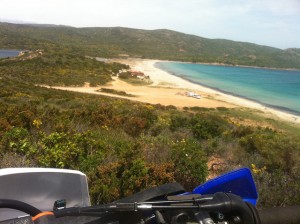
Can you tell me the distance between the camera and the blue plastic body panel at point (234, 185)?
1626 millimetres

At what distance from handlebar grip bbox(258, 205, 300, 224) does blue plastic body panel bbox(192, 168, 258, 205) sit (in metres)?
0.18

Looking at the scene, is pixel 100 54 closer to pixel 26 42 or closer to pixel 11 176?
pixel 26 42

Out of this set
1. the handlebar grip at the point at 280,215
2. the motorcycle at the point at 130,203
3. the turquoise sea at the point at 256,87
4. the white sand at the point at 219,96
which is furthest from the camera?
the turquoise sea at the point at 256,87

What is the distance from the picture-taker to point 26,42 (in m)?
131

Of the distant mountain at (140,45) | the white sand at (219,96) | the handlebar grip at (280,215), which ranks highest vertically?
the distant mountain at (140,45)

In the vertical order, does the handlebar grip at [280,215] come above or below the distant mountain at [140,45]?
below

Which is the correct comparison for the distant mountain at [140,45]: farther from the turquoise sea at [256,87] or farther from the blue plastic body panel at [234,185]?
the blue plastic body panel at [234,185]

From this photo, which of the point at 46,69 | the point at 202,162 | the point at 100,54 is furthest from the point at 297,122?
the point at 100,54

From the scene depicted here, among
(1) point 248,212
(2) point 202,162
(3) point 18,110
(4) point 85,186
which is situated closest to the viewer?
(1) point 248,212

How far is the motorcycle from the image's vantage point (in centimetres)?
122

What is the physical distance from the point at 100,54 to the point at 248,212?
12220 cm

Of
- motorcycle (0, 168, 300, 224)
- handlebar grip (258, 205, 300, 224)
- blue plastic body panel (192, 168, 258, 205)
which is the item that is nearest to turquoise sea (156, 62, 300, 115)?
handlebar grip (258, 205, 300, 224)

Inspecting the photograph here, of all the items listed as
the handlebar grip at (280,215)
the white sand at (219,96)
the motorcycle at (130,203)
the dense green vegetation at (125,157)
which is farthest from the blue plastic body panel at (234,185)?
the white sand at (219,96)

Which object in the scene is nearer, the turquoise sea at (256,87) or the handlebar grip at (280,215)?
the handlebar grip at (280,215)
